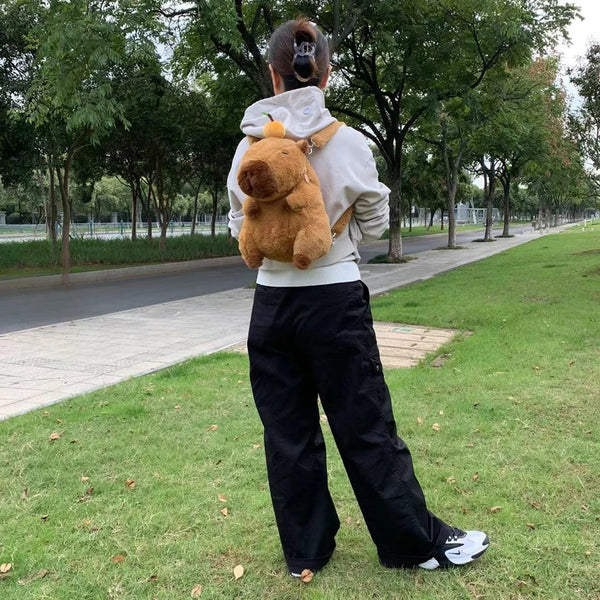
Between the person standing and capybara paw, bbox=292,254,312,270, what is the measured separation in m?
0.11

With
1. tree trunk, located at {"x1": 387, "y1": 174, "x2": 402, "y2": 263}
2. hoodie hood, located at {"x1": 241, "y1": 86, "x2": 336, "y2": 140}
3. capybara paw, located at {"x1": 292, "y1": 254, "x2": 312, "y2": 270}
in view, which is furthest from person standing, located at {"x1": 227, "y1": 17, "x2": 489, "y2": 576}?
tree trunk, located at {"x1": 387, "y1": 174, "x2": 402, "y2": 263}

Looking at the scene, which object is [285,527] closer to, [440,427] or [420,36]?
[440,427]

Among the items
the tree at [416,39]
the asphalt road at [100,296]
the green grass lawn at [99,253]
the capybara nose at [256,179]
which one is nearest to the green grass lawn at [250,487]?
the capybara nose at [256,179]

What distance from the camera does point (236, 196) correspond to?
2246 millimetres

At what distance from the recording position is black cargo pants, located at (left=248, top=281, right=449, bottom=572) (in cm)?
206

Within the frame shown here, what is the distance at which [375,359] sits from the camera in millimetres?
2102

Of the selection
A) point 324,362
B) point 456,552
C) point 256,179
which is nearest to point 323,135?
point 256,179

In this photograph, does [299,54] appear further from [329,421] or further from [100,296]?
[100,296]

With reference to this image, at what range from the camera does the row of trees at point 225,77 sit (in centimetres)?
908

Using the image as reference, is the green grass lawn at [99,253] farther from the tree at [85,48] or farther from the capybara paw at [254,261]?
the capybara paw at [254,261]

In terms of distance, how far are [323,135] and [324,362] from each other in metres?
0.77

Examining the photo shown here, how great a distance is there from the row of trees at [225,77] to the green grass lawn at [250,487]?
6033 millimetres

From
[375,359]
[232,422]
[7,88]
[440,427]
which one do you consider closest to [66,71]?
[7,88]

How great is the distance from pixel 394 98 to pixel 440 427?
14.6 meters
